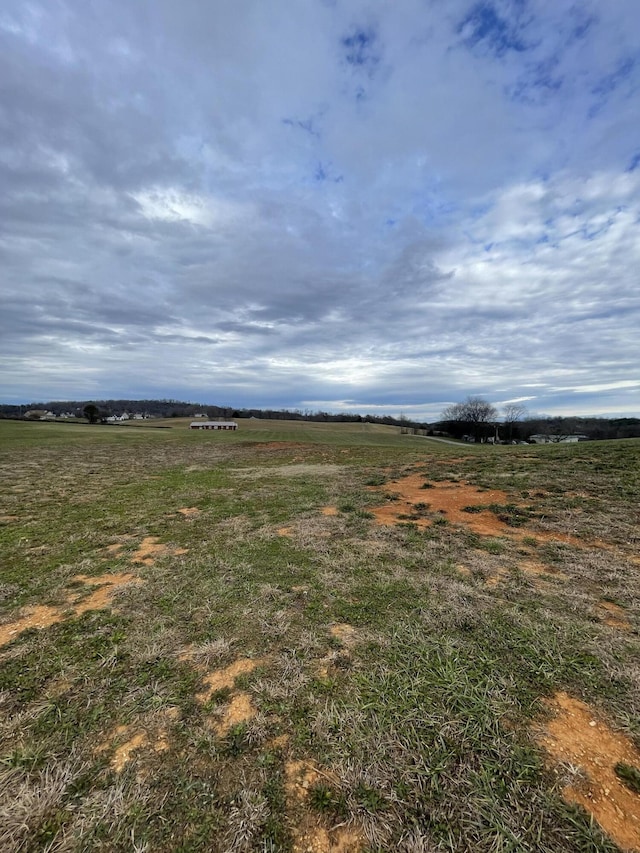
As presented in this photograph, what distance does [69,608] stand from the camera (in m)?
3.75

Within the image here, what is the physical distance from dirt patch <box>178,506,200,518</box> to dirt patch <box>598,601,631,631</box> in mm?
6678

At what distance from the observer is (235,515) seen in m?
7.32

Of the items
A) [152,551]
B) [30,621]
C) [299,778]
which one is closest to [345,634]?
[299,778]

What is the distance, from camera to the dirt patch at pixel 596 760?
177cm

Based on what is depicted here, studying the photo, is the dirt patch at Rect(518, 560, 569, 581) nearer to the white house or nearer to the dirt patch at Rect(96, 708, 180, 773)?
the dirt patch at Rect(96, 708, 180, 773)

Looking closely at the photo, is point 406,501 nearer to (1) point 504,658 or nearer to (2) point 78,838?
(1) point 504,658

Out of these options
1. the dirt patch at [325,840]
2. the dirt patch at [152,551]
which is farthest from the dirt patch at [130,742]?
the dirt patch at [152,551]

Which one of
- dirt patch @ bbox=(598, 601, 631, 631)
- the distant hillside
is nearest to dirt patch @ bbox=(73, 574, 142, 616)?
dirt patch @ bbox=(598, 601, 631, 631)

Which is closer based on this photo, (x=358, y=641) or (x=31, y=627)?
(x=358, y=641)

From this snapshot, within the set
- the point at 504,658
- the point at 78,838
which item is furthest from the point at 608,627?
the point at 78,838

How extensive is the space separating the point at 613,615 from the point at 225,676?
3846 mm

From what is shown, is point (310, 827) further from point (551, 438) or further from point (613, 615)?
point (551, 438)

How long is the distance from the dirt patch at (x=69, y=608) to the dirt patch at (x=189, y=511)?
2794 millimetres

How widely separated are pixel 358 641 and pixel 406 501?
5468mm
